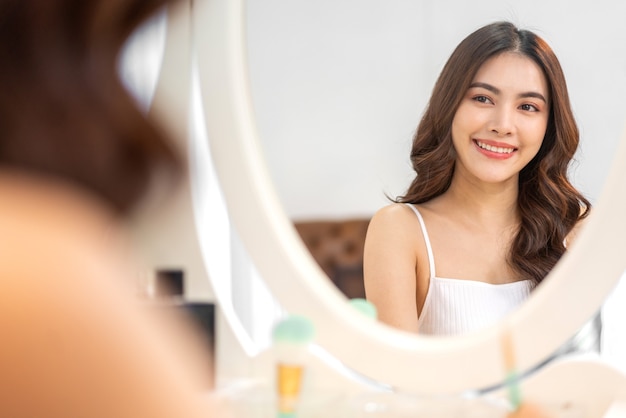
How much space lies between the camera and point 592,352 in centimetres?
59

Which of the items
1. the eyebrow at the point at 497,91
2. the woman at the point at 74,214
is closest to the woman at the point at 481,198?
the eyebrow at the point at 497,91

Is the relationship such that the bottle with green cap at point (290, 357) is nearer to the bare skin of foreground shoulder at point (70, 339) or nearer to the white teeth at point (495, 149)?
the white teeth at point (495, 149)

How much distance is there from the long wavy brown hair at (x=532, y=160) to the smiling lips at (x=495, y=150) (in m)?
0.02

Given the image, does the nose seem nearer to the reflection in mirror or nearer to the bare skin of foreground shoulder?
the reflection in mirror

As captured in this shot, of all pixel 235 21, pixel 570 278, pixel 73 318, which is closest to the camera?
pixel 73 318

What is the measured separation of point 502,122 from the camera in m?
0.61

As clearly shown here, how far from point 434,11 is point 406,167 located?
A: 0.40 feet

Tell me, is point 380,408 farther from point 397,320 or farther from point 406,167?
point 406,167

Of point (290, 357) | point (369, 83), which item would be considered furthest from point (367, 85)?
point (290, 357)

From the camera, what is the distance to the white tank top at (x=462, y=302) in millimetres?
606

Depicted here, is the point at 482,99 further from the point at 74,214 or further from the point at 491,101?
the point at 74,214

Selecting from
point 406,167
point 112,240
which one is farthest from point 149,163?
point 406,167

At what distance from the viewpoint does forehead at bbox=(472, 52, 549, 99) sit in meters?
0.59

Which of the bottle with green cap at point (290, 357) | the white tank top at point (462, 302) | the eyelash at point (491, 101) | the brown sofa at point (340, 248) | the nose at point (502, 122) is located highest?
the eyelash at point (491, 101)
